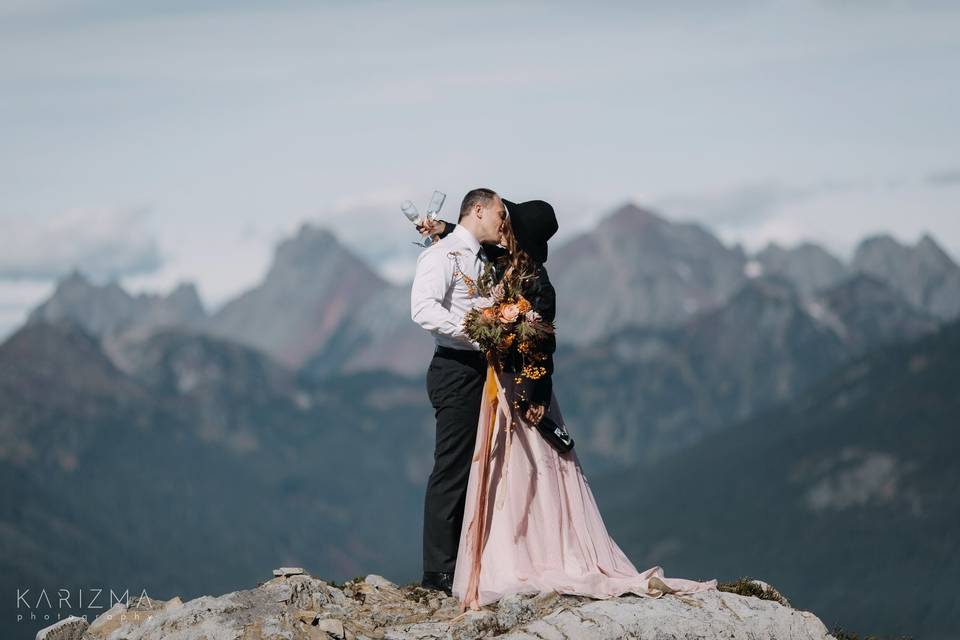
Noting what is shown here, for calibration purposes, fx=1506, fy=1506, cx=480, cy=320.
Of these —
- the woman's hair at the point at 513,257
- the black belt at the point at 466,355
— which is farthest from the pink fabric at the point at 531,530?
the woman's hair at the point at 513,257

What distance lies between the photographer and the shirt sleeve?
60.5 feet

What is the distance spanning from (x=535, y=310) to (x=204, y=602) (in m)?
5.37

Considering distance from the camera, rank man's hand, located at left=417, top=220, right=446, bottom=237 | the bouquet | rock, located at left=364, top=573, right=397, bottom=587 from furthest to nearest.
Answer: rock, located at left=364, top=573, right=397, bottom=587 → man's hand, located at left=417, top=220, right=446, bottom=237 → the bouquet

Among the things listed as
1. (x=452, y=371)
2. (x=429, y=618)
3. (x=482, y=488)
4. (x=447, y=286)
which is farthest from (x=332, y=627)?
(x=447, y=286)

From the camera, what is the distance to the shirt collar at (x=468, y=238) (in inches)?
743

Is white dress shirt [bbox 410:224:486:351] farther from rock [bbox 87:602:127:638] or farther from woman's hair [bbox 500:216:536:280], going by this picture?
rock [bbox 87:602:127:638]

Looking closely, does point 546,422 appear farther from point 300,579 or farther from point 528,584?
point 300,579

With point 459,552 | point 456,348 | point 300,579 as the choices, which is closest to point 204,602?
point 300,579

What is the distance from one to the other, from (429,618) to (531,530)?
65.8 inches

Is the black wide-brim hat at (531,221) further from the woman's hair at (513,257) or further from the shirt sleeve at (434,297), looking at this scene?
the shirt sleeve at (434,297)

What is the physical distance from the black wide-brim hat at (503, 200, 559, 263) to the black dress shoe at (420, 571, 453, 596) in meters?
4.23

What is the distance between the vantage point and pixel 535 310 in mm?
18922

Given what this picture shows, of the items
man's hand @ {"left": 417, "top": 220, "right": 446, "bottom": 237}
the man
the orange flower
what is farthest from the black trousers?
man's hand @ {"left": 417, "top": 220, "right": 446, "bottom": 237}

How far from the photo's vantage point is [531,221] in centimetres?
A: 1866
